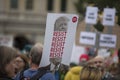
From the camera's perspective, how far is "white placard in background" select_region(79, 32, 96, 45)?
10.1m

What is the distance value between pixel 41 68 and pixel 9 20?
4028cm

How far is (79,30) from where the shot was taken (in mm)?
10508

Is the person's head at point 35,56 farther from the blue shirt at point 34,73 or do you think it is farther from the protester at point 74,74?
the protester at point 74,74

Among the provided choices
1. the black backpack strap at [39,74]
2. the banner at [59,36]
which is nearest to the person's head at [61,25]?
the banner at [59,36]

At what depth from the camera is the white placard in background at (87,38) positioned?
10109 millimetres

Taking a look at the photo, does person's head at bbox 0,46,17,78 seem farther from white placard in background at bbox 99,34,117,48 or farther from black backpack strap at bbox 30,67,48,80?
white placard in background at bbox 99,34,117,48

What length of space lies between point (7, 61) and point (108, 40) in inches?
173

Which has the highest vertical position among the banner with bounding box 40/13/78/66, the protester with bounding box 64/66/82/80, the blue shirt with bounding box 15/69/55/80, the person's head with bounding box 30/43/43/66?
the banner with bounding box 40/13/78/66

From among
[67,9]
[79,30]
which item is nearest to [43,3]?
[67,9]

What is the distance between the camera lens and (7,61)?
5375mm

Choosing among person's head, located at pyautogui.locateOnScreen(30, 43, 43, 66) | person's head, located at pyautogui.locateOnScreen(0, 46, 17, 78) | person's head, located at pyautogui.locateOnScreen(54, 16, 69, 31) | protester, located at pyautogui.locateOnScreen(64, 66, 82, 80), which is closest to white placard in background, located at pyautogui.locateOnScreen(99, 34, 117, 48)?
protester, located at pyautogui.locateOnScreen(64, 66, 82, 80)

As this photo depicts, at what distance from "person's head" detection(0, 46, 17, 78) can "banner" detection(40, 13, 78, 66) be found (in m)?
0.74

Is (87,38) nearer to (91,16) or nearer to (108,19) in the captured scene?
(91,16)

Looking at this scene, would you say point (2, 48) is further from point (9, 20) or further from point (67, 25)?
point (9, 20)
